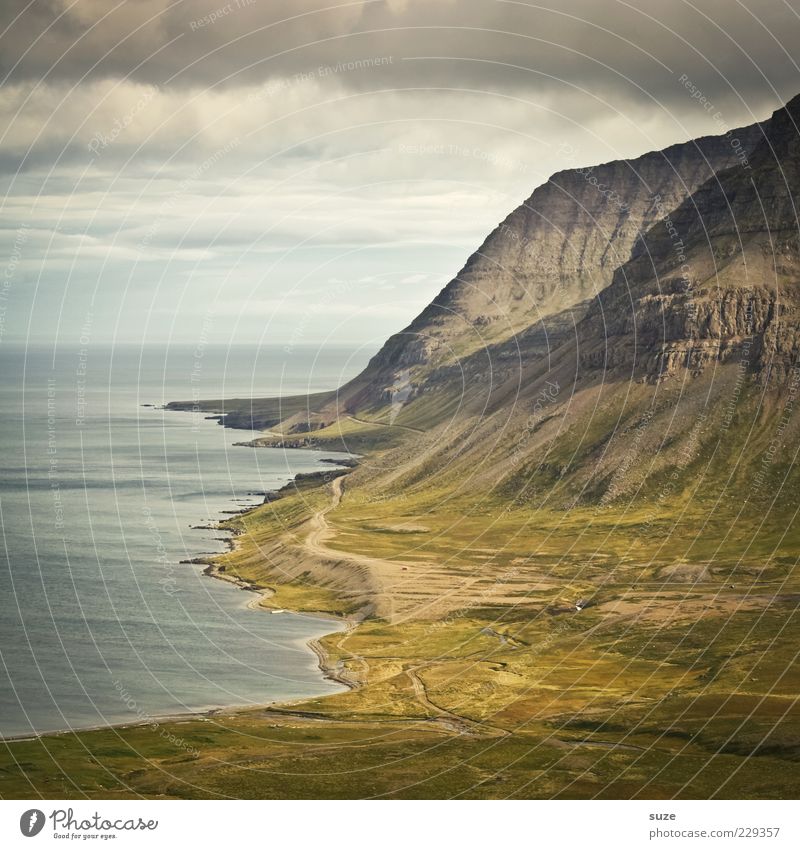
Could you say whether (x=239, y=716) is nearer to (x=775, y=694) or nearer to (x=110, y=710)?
(x=110, y=710)

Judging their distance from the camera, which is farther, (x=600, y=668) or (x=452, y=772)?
(x=600, y=668)

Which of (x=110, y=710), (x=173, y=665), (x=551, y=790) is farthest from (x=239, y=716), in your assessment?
(x=551, y=790)

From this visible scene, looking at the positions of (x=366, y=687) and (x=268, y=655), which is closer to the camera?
(x=366, y=687)

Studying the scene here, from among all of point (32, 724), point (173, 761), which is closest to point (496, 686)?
point (173, 761)

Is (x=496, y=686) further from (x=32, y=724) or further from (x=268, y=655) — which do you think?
(x=32, y=724)
